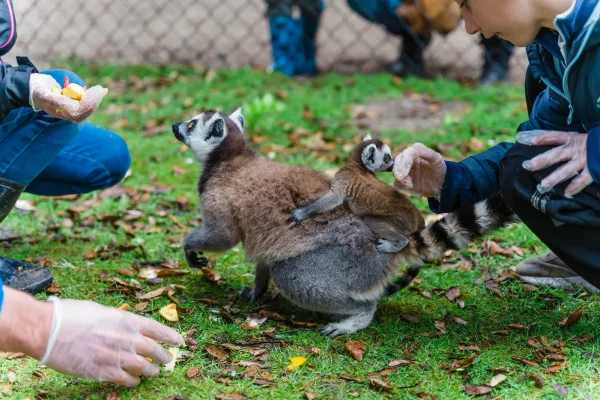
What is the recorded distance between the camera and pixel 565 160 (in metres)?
2.44

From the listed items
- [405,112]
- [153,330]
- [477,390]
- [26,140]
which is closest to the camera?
[153,330]

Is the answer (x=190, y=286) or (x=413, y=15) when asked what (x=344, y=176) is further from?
(x=413, y=15)

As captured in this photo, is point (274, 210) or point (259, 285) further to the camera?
point (259, 285)

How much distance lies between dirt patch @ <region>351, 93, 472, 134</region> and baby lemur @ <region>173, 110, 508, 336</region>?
112 inches

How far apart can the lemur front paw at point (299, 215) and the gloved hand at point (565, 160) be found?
3.07 ft

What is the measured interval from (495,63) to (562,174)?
5140 mm

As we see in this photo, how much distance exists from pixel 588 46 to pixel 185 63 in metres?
6.32

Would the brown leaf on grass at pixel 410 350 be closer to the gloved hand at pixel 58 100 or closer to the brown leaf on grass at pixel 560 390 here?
the brown leaf on grass at pixel 560 390

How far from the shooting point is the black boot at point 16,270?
325 cm

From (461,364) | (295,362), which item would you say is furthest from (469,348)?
(295,362)

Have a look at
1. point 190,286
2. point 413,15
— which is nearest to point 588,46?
point 190,286

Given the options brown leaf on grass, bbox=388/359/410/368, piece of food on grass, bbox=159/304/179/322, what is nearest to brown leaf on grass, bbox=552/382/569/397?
brown leaf on grass, bbox=388/359/410/368

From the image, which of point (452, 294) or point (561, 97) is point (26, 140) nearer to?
point (452, 294)

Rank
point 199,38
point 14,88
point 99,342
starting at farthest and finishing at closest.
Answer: point 199,38 → point 14,88 → point 99,342
